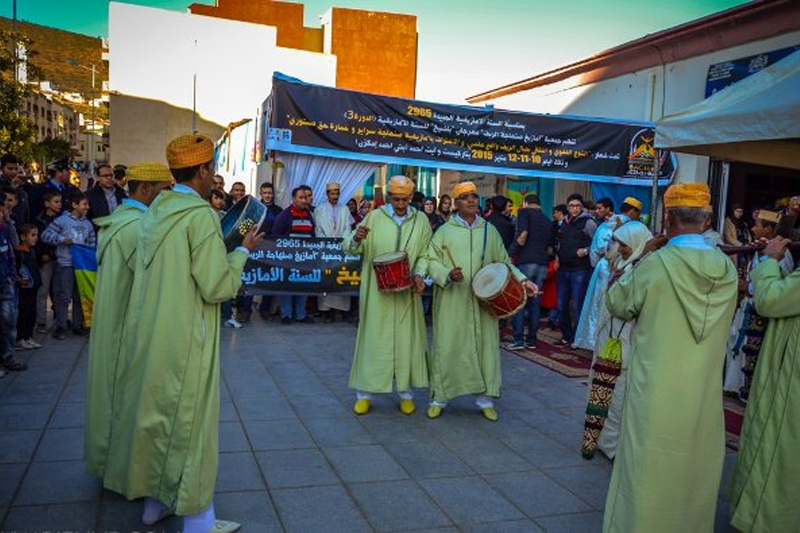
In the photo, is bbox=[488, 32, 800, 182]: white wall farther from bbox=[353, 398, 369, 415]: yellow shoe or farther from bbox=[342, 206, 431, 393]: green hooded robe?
bbox=[353, 398, 369, 415]: yellow shoe

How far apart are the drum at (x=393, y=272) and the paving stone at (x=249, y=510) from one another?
193cm

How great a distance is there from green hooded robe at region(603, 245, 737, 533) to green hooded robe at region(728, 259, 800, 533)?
1.55ft

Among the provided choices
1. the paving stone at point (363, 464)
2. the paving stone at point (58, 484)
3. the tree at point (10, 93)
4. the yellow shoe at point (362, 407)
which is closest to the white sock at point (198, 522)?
the paving stone at point (58, 484)

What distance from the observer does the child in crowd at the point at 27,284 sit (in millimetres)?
Answer: 7348

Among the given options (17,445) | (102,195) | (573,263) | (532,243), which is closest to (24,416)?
(17,445)

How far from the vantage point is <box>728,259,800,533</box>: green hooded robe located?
341 cm

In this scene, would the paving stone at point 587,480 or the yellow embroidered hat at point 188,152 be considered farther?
the paving stone at point 587,480

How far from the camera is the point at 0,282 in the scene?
645cm

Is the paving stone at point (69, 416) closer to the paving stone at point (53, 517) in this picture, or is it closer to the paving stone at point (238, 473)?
the paving stone at point (238, 473)

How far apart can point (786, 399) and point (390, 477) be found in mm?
2227

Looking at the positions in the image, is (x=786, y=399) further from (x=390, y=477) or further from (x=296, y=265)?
(x=296, y=265)

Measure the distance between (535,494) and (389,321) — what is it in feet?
6.23

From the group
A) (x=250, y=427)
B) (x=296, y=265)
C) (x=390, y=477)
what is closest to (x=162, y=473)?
(x=390, y=477)

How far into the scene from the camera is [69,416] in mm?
5246
